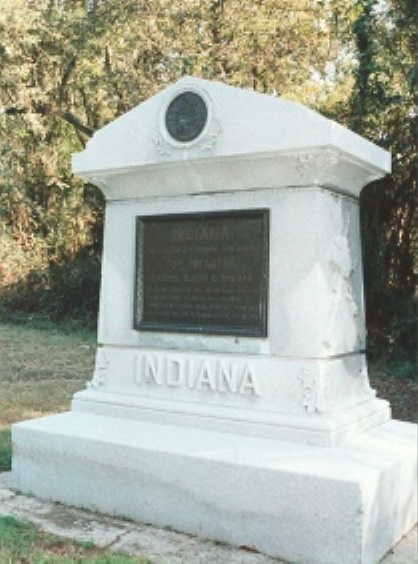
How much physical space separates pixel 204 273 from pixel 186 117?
1.01 metres

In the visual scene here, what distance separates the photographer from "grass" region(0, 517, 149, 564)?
3633 millimetres

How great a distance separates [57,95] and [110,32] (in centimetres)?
222

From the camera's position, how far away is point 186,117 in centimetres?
470

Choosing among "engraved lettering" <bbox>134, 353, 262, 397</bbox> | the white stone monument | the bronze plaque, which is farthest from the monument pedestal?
the bronze plaque

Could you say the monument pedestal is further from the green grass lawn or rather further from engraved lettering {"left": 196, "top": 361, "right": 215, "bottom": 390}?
the green grass lawn

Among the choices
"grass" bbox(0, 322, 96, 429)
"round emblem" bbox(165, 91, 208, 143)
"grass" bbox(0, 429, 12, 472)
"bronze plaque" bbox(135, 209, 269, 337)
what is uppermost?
"round emblem" bbox(165, 91, 208, 143)

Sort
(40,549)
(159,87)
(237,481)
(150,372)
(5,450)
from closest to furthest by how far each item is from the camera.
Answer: (40,549) < (237,481) < (150,372) < (5,450) < (159,87)

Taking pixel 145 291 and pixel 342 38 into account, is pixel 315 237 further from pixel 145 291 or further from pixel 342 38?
pixel 342 38

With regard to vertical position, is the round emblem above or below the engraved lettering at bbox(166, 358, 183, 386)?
above

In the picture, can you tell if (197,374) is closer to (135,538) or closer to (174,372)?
(174,372)

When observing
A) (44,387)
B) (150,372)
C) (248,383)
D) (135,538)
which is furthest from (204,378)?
(44,387)

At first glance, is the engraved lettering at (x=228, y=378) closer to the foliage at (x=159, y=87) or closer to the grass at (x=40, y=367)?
the grass at (x=40, y=367)

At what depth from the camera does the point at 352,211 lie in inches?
194

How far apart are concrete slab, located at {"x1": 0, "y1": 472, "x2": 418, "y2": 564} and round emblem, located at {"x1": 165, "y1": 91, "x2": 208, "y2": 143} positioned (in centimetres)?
239
